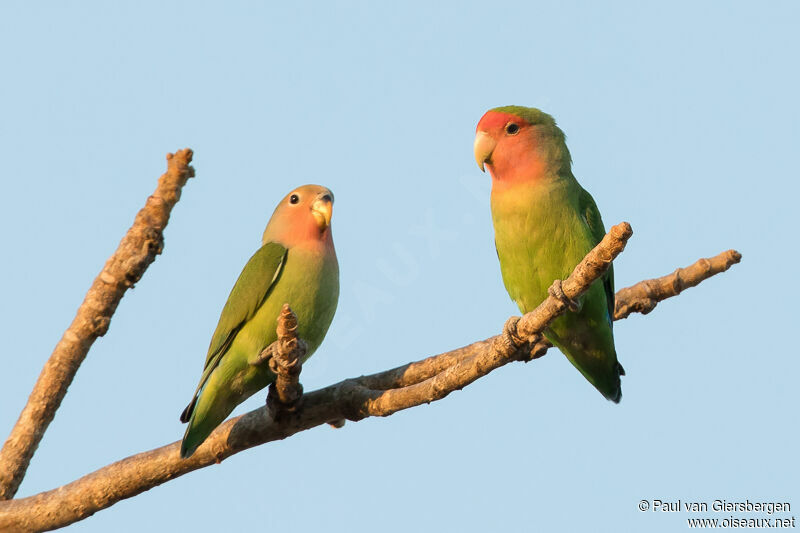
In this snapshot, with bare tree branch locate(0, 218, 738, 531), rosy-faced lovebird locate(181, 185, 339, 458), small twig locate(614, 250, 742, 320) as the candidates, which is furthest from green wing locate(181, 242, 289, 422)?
small twig locate(614, 250, 742, 320)

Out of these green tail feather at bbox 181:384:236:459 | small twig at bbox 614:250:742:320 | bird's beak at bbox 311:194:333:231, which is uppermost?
bird's beak at bbox 311:194:333:231

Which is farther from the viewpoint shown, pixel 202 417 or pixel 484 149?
pixel 484 149

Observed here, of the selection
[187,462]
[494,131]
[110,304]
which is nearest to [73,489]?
[187,462]

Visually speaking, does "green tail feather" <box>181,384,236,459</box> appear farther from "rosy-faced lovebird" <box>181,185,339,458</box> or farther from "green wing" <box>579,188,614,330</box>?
"green wing" <box>579,188,614,330</box>

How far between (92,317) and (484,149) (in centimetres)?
340

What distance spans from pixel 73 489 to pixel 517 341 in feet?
10.6

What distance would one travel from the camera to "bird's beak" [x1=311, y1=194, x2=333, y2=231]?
22.7 ft

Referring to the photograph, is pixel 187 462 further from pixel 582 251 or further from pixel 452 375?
pixel 582 251

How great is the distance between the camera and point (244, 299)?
6547 millimetres

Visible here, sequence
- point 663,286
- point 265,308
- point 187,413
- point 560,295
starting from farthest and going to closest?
point 663,286 → point 265,308 → point 187,413 → point 560,295

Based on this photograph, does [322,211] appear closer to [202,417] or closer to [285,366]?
[285,366]

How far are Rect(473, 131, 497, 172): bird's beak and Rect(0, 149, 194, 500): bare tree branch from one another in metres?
2.64

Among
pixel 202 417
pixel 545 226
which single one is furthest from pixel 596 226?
pixel 202 417

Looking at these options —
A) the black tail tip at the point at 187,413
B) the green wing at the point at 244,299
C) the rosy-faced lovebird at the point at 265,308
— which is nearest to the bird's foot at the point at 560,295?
the rosy-faced lovebird at the point at 265,308
